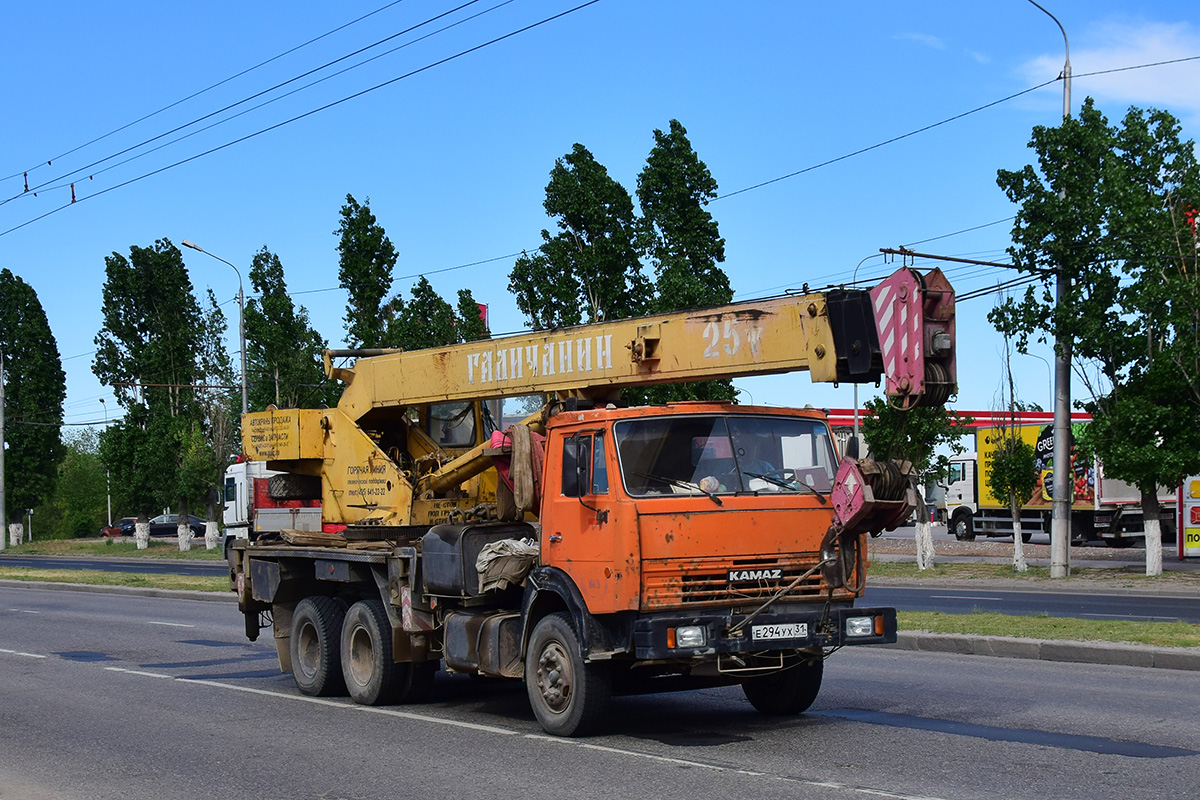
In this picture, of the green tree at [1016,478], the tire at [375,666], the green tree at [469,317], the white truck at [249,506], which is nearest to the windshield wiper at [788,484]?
the tire at [375,666]

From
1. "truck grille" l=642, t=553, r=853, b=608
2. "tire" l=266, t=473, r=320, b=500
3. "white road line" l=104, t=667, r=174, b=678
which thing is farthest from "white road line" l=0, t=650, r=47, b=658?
"truck grille" l=642, t=553, r=853, b=608

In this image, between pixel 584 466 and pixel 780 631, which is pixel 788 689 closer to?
pixel 780 631

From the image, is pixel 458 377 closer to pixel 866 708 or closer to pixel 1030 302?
pixel 866 708

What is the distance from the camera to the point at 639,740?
362 inches

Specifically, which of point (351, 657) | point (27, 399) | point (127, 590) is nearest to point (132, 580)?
point (127, 590)

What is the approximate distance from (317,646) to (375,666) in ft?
4.00

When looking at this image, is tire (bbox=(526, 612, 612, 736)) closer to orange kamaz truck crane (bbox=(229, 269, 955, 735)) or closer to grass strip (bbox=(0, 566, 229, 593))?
orange kamaz truck crane (bbox=(229, 269, 955, 735))

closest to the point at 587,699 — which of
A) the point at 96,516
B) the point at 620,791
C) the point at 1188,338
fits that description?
the point at 620,791

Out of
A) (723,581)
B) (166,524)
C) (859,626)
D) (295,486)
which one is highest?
(295,486)

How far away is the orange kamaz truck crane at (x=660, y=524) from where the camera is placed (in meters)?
→ 8.58

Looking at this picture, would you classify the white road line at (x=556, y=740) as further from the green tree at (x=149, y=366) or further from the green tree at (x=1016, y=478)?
the green tree at (x=149, y=366)

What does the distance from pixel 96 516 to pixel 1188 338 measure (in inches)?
3466

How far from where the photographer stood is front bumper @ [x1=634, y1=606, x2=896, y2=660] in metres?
8.45

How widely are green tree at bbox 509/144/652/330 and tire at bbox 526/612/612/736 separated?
66.4 feet
